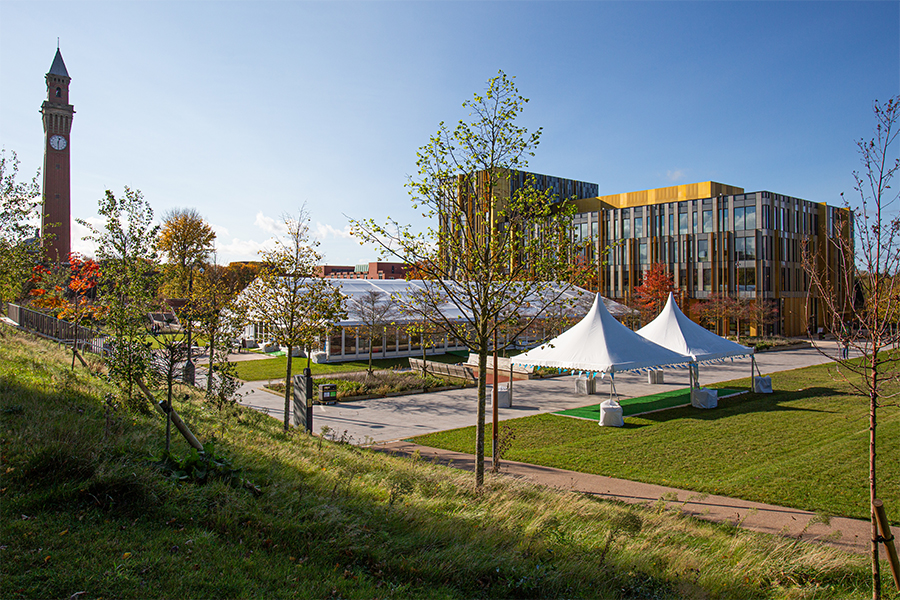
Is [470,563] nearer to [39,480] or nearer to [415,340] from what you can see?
[39,480]

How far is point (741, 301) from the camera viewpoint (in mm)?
47781

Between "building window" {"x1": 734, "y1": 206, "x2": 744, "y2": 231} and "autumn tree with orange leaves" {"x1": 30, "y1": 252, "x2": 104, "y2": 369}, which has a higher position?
"building window" {"x1": 734, "y1": 206, "x2": 744, "y2": 231}

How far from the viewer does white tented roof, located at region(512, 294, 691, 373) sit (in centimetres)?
1802

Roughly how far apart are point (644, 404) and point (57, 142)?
237ft

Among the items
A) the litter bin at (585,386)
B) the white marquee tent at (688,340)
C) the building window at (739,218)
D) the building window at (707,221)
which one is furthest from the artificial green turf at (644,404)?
the building window at (707,221)

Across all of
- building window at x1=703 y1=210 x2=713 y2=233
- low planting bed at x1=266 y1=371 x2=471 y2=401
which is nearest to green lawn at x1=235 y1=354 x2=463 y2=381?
low planting bed at x1=266 y1=371 x2=471 y2=401

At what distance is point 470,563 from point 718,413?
1518 cm

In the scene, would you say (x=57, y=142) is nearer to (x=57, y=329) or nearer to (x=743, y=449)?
(x=57, y=329)

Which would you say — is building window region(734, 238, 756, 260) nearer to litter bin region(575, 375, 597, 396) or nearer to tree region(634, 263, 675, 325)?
tree region(634, 263, 675, 325)

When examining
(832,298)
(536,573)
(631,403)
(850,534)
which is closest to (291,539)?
(536,573)

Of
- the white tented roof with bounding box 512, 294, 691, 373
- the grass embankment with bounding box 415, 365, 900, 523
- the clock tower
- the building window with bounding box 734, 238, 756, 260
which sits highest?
the clock tower

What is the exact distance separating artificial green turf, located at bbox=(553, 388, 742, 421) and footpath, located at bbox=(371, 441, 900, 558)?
608 cm

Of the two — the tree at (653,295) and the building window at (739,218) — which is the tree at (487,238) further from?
the building window at (739,218)

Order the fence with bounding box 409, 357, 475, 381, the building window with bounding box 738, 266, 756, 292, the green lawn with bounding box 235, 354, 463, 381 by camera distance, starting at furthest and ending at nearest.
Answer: the building window with bounding box 738, 266, 756, 292, the green lawn with bounding box 235, 354, 463, 381, the fence with bounding box 409, 357, 475, 381
